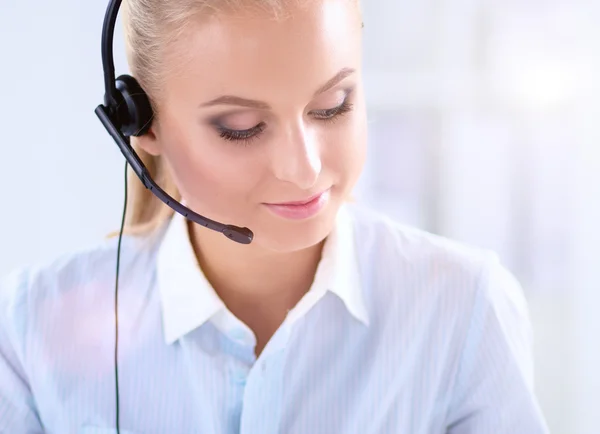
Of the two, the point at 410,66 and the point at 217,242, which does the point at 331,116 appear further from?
the point at 410,66

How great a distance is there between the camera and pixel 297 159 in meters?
0.79

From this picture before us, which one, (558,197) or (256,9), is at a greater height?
(256,9)

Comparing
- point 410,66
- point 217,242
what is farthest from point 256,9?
point 410,66

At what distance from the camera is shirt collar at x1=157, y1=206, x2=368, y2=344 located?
980 mm

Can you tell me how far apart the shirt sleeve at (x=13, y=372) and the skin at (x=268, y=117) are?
0.30 metres

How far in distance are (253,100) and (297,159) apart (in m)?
0.08

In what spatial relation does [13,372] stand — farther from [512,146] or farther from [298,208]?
[512,146]

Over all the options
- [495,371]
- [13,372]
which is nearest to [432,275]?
[495,371]

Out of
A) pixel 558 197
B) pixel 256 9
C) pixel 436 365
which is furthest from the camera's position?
pixel 558 197

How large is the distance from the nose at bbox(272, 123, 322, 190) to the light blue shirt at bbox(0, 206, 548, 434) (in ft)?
0.77

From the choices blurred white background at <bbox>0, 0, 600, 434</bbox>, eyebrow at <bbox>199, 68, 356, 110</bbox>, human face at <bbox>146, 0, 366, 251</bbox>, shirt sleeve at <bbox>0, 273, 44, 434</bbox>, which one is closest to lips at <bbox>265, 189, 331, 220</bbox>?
human face at <bbox>146, 0, 366, 251</bbox>

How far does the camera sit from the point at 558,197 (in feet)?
5.84

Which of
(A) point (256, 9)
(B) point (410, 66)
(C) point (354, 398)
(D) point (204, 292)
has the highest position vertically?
(A) point (256, 9)

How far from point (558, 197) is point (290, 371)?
3.47ft
